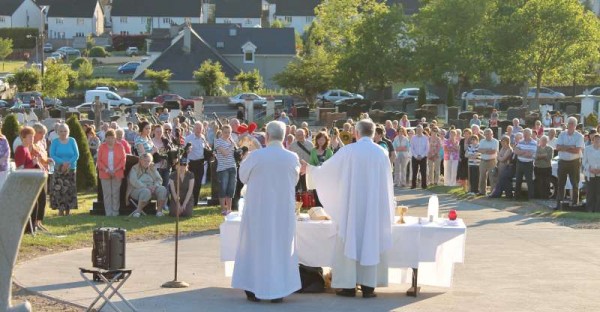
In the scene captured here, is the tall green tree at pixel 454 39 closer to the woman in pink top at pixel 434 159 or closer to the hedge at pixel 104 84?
the hedge at pixel 104 84

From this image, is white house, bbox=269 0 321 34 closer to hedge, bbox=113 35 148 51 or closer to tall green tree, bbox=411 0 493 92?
hedge, bbox=113 35 148 51

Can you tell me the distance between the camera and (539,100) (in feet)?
207

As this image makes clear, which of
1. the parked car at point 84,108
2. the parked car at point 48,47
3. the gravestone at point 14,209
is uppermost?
the parked car at point 48,47

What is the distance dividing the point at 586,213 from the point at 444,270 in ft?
31.9

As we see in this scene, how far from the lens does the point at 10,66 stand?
106562mm

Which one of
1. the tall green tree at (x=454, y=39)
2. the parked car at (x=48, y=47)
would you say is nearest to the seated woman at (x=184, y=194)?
the tall green tree at (x=454, y=39)

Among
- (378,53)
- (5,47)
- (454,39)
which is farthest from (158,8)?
(454,39)

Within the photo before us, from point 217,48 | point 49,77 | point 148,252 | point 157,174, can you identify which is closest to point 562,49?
point 49,77

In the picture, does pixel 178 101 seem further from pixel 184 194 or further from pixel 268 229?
pixel 268 229

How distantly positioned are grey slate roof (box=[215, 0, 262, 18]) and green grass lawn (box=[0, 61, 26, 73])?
89.5 feet

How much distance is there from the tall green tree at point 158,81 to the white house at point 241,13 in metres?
49.1

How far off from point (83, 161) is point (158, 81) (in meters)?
54.2

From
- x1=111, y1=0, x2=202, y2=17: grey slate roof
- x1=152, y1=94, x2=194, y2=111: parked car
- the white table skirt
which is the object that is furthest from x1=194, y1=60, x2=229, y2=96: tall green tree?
the white table skirt

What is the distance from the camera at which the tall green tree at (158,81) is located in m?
80.2
